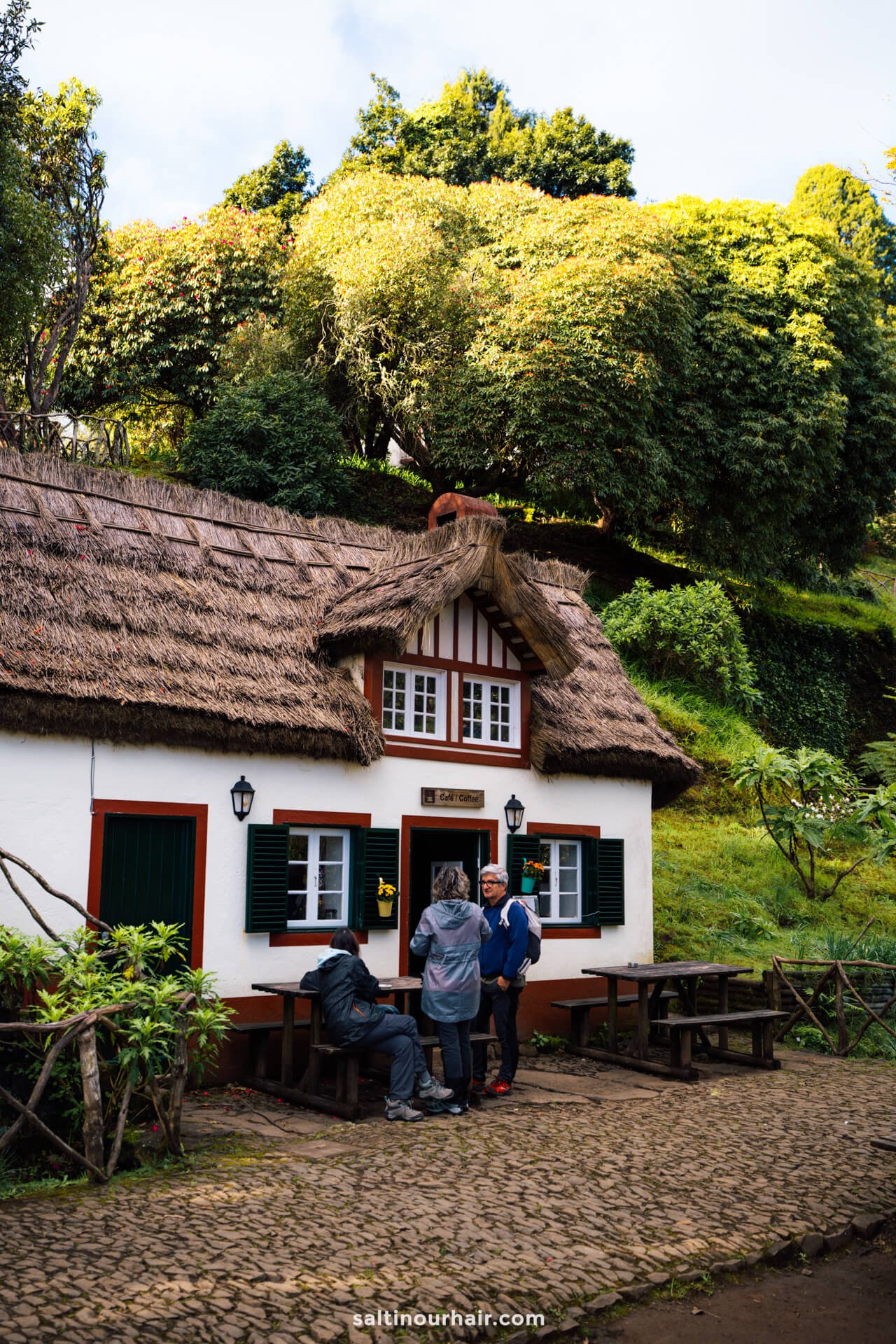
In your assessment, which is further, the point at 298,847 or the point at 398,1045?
the point at 298,847

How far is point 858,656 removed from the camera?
2870 centimetres

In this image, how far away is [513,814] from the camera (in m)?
11.5

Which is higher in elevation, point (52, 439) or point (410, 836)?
point (52, 439)

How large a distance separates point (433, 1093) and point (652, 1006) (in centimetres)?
396

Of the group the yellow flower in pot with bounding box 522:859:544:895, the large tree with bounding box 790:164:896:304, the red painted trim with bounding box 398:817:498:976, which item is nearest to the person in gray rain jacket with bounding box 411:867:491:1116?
the red painted trim with bounding box 398:817:498:976

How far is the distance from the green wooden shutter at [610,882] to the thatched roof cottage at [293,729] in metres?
0.02

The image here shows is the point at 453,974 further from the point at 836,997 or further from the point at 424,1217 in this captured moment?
the point at 836,997

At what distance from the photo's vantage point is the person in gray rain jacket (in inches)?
328

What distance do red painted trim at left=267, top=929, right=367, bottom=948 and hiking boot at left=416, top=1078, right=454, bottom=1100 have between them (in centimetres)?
186

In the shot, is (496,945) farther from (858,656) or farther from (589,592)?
(858,656)

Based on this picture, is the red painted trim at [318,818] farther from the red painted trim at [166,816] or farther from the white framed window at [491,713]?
the white framed window at [491,713]

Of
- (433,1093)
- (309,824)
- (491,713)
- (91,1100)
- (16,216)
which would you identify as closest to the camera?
(91,1100)

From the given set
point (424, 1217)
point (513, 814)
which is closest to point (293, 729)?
point (513, 814)

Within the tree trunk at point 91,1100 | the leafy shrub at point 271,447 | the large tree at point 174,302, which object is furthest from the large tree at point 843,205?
the tree trunk at point 91,1100
